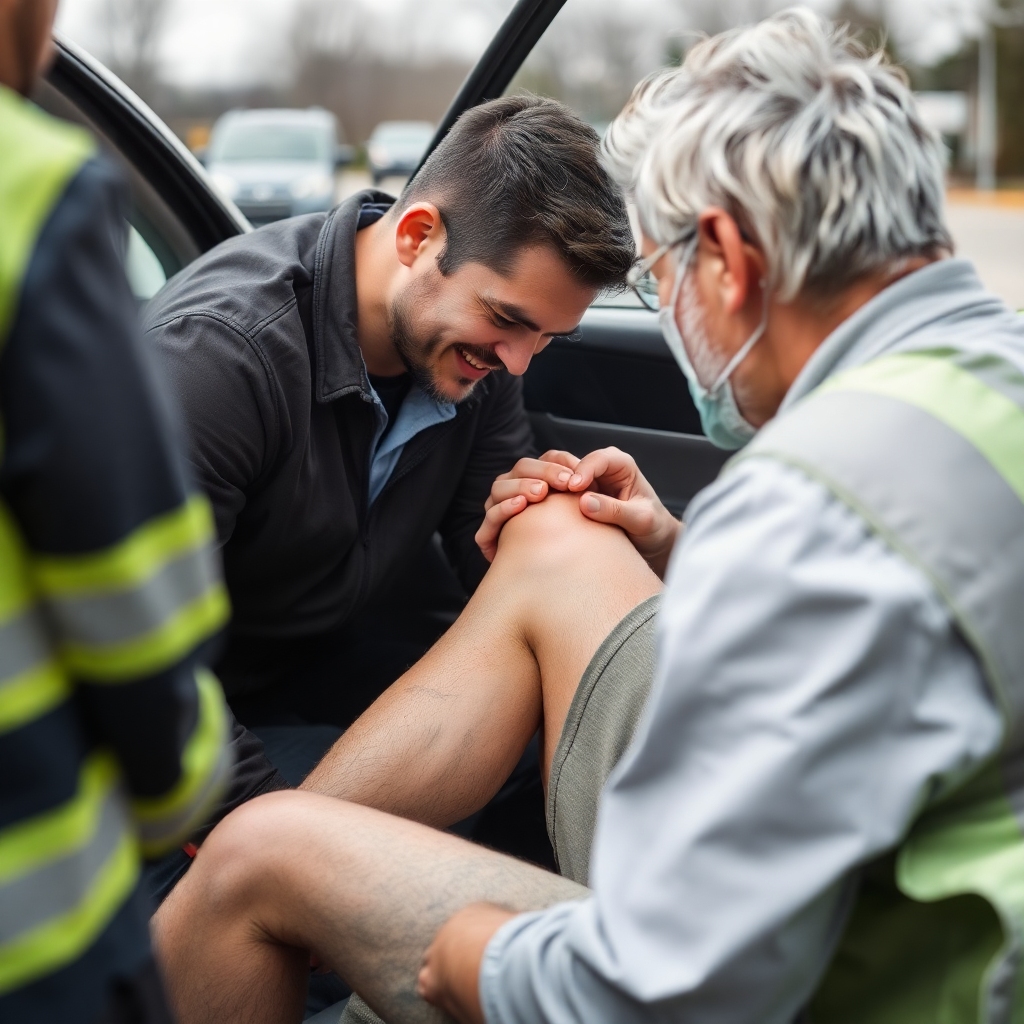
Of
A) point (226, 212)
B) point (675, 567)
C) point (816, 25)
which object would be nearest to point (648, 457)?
point (226, 212)

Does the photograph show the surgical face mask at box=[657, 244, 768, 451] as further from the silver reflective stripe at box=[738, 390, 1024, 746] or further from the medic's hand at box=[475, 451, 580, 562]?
the medic's hand at box=[475, 451, 580, 562]

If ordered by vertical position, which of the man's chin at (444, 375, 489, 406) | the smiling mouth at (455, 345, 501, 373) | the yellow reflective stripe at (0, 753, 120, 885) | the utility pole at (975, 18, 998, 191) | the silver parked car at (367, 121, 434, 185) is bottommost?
the utility pole at (975, 18, 998, 191)

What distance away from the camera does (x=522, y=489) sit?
71.2 inches

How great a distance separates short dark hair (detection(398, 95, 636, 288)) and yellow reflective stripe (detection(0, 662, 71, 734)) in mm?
1210

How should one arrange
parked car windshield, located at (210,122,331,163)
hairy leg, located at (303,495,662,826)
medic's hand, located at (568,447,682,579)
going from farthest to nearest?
parked car windshield, located at (210,122,331,163)
medic's hand, located at (568,447,682,579)
hairy leg, located at (303,495,662,826)

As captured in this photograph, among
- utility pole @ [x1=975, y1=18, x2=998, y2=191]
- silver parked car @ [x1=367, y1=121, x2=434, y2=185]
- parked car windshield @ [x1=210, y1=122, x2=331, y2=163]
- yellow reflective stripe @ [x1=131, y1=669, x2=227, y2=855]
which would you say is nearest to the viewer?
yellow reflective stripe @ [x1=131, y1=669, x2=227, y2=855]

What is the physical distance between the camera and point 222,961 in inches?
49.4

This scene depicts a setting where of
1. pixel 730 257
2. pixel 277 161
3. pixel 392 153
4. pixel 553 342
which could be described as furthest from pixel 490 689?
pixel 392 153

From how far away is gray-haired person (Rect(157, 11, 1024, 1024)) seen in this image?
829mm

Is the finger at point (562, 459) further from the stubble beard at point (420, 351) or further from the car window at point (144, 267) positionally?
the car window at point (144, 267)

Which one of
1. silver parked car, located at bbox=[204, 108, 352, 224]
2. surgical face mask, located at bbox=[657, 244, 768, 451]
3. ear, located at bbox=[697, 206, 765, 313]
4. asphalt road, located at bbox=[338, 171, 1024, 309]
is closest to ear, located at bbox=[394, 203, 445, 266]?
surgical face mask, located at bbox=[657, 244, 768, 451]

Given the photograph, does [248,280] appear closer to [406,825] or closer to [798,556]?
[406,825]

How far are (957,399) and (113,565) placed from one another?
62cm

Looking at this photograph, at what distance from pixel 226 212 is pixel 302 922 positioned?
1.59m
